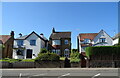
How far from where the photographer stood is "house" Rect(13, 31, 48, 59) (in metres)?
41.4

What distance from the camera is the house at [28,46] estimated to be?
136 ft

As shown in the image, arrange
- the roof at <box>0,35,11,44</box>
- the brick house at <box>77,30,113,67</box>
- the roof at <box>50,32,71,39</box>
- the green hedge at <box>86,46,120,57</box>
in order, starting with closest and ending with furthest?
the green hedge at <box>86,46,120,57</box> → the brick house at <box>77,30,113,67</box> → the roof at <box>0,35,11,44</box> → the roof at <box>50,32,71,39</box>

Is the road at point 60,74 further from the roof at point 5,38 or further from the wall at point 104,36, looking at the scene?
the roof at point 5,38

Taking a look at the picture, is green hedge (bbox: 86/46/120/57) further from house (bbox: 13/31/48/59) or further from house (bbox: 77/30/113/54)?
house (bbox: 13/31/48/59)

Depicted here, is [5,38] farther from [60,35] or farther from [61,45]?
[61,45]

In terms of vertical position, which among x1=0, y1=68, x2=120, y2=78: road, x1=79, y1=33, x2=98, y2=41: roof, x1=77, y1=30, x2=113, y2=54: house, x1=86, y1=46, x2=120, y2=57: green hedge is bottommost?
x1=0, y1=68, x2=120, y2=78: road

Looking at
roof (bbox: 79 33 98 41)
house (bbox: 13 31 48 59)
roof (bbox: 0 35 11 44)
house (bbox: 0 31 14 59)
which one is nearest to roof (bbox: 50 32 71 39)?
roof (bbox: 79 33 98 41)

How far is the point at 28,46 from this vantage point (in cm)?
4175

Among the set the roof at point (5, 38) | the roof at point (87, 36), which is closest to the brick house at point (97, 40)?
the roof at point (87, 36)

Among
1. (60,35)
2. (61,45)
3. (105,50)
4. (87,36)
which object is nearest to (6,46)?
(61,45)

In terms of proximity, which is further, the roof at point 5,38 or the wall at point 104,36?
the roof at point 5,38

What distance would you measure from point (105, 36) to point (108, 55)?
15.8m

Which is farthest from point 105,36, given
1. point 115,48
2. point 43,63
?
point 43,63

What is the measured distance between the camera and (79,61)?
26484 millimetres
